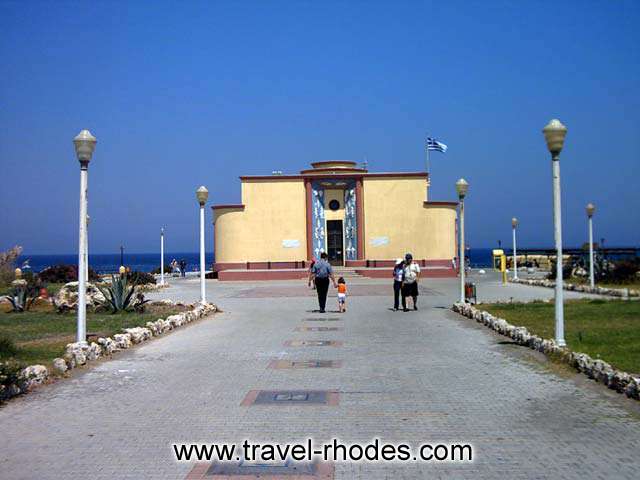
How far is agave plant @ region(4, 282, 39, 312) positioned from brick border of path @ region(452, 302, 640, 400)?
13.8 meters

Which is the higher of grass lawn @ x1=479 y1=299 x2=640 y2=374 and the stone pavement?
grass lawn @ x1=479 y1=299 x2=640 y2=374

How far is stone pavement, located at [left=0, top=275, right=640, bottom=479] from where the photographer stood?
6.46 m

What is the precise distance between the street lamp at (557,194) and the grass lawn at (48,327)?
8.39 metres

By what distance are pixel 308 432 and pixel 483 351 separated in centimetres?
643

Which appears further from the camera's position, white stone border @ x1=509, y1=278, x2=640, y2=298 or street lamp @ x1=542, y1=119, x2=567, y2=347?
white stone border @ x1=509, y1=278, x2=640, y2=298

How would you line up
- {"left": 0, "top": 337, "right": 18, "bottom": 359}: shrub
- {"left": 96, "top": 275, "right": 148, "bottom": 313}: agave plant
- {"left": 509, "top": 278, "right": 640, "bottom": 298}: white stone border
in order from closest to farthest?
{"left": 0, "top": 337, "right": 18, "bottom": 359}: shrub → {"left": 96, "top": 275, "right": 148, "bottom": 313}: agave plant → {"left": 509, "top": 278, "right": 640, "bottom": 298}: white stone border

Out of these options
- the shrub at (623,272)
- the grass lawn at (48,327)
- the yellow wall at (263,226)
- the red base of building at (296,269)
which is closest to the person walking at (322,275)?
the grass lawn at (48,327)

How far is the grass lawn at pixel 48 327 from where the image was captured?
12055 millimetres

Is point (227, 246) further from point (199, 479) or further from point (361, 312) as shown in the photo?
point (199, 479)

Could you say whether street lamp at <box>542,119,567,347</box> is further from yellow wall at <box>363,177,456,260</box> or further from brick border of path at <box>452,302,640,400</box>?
yellow wall at <box>363,177,456,260</box>

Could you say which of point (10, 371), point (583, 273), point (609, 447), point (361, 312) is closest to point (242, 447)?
point (609, 447)

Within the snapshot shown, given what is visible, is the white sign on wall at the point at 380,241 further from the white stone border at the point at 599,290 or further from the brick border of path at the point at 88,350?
the brick border of path at the point at 88,350

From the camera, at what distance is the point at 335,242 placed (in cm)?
4734

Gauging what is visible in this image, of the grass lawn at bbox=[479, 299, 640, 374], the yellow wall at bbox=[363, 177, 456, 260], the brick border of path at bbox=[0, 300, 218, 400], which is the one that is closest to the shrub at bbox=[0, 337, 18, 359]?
the brick border of path at bbox=[0, 300, 218, 400]
